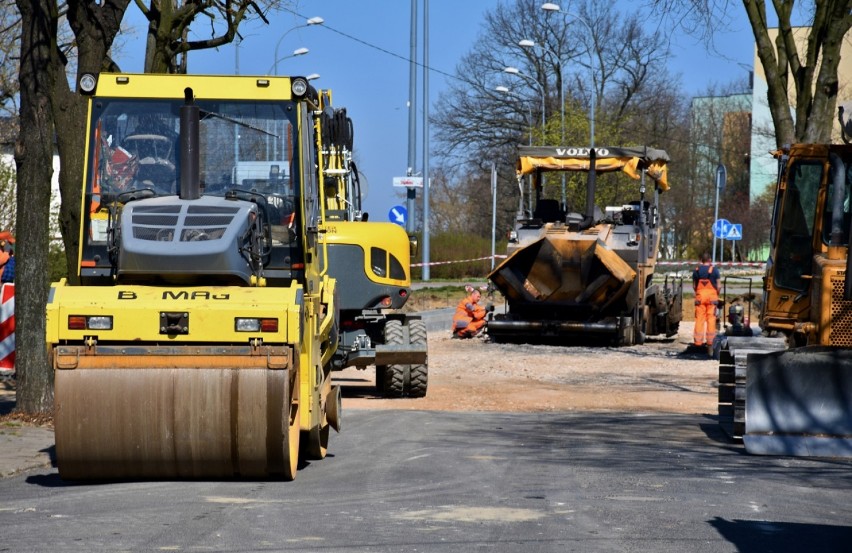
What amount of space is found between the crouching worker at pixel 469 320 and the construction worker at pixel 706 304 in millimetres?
4161

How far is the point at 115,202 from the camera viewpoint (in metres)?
→ 10.1

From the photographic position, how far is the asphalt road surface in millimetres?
7371

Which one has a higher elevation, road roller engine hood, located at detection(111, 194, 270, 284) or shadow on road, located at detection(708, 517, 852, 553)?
road roller engine hood, located at detection(111, 194, 270, 284)

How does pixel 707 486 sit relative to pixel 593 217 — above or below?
below

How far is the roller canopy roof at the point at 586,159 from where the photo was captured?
82.7 feet

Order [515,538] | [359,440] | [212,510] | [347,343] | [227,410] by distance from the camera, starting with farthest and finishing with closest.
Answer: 1. [347,343]
2. [359,440]
3. [227,410]
4. [212,510]
5. [515,538]

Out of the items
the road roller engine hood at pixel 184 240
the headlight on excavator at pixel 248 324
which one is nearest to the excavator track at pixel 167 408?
the headlight on excavator at pixel 248 324

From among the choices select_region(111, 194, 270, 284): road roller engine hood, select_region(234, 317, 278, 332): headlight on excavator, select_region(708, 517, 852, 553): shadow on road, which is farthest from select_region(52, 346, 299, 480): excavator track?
select_region(708, 517, 852, 553): shadow on road

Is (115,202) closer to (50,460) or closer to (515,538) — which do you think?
(50,460)

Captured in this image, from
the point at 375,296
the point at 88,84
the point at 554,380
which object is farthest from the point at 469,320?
the point at 88,84

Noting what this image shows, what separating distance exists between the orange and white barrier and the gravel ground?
13.5 feet

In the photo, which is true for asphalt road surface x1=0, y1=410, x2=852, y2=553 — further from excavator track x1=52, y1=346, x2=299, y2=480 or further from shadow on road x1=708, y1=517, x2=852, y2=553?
excavator track x1=52, y1=346, x2=299, y2=480

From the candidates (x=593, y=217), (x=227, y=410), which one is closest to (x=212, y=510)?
(x=227, y=410)

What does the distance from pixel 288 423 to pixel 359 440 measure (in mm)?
2969
